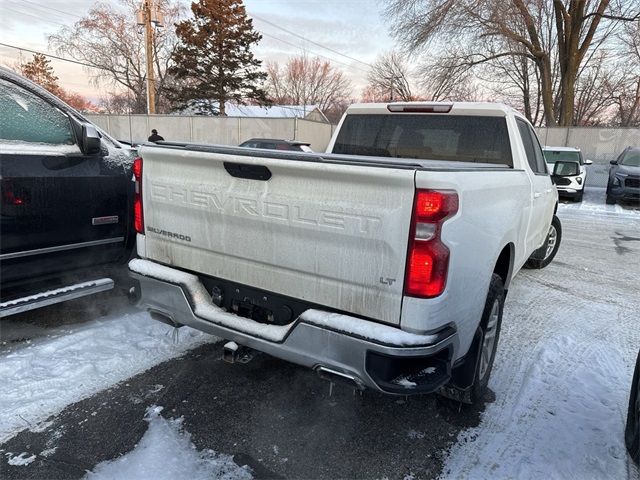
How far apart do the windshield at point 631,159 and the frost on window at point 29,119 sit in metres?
16.1

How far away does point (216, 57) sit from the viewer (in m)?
38.3

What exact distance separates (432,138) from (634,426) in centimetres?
259

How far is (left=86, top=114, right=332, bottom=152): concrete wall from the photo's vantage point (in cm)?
2473

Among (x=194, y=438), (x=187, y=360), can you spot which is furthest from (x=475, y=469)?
(x=187, y=360)

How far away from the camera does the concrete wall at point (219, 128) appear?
81.1 ft

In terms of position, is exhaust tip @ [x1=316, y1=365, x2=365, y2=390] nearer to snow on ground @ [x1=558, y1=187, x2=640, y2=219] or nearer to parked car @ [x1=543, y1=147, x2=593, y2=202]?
snow on ground @ [x1=558, y1=187, x2=640, y2=219]

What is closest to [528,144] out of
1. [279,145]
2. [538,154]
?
[538,154]

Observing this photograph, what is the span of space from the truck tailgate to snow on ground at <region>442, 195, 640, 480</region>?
118 centimetres

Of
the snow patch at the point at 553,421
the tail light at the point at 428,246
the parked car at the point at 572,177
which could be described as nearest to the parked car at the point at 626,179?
the parked car at the point at 572,177

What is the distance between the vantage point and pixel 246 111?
39188 millimetres

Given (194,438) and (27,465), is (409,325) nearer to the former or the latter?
(194,438)

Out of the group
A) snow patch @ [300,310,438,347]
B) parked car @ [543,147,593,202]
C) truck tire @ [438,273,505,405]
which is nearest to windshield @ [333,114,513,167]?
truck tire @ [438,273,505,405]

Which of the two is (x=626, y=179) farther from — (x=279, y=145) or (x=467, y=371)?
(x=467, y=371)

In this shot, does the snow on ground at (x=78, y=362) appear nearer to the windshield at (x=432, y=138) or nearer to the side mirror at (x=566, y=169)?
the windshield at (x=432, y=138)
